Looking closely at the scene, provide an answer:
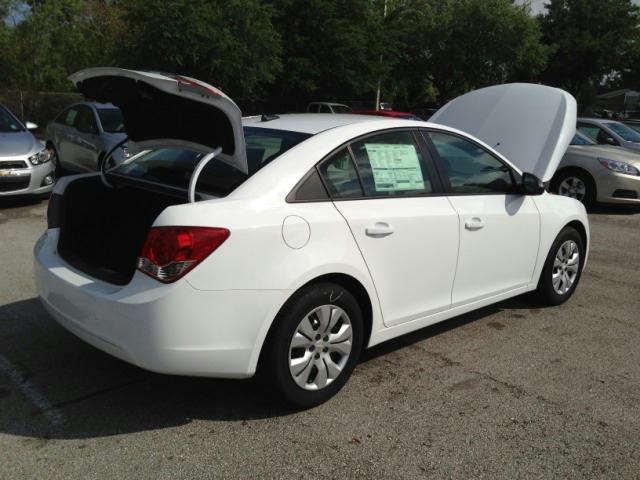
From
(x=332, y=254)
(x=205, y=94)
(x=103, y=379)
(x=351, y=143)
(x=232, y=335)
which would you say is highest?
(x=205, y=94)

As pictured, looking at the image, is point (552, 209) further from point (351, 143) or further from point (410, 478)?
point (410, 478)

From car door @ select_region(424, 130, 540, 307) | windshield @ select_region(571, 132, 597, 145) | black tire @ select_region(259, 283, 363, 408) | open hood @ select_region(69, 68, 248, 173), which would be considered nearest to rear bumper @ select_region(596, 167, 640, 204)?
windshield @ select_region(571, 132, 597, 145)

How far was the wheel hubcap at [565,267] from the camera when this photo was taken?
5.06 metres

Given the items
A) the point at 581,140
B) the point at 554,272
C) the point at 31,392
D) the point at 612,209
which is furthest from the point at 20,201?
the point at 612,209

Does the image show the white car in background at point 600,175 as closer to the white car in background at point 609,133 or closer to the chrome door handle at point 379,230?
the white car in background at point 609,133

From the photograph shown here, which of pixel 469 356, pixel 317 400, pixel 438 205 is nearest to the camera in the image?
pixel 317 400

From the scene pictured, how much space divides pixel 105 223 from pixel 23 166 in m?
5.73

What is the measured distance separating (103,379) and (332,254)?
1.56 m

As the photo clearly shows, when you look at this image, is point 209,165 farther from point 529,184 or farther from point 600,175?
point 600,175

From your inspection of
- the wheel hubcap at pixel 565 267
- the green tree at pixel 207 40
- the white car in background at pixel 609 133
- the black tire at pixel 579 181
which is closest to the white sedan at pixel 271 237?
the wheel hubcap at pixel 565 267

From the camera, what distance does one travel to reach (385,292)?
358 cm

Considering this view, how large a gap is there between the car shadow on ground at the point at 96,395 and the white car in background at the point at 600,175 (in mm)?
7202

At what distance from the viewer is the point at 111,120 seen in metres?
10.5

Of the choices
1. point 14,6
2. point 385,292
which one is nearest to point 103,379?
point 385,292
